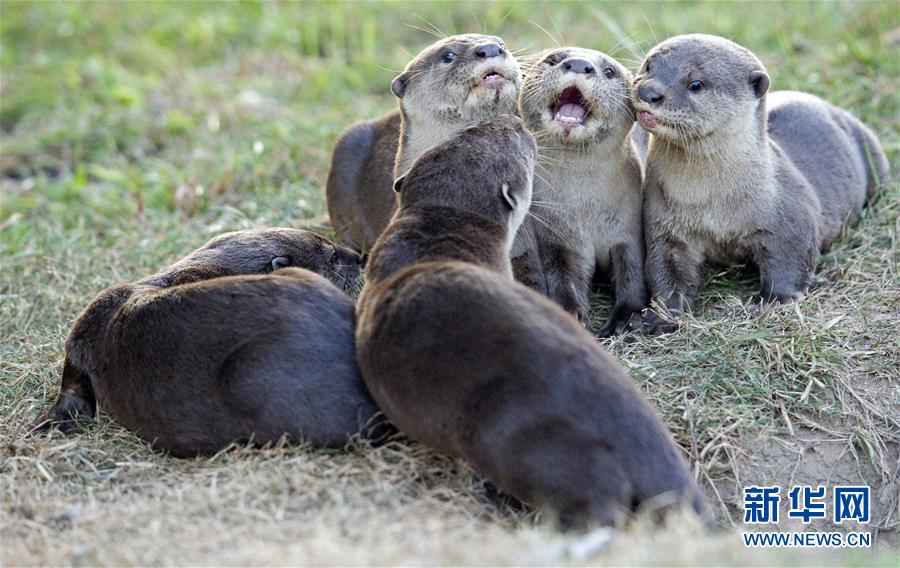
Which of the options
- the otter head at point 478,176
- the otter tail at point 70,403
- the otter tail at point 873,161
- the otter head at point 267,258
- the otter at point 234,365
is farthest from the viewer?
the otter tail at point 873,161

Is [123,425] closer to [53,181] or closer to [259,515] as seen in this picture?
[259,515]

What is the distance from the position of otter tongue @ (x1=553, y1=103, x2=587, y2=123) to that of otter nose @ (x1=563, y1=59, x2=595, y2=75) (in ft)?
0.44

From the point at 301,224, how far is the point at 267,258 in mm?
1458

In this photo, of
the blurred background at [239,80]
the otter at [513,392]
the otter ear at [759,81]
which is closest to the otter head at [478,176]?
the otter at [513,392]

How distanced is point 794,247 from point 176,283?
7.15 feet

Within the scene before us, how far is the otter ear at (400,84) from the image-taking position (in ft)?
15.1

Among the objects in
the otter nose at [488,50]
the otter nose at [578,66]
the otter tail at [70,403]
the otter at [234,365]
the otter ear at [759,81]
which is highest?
the otter nose at [488,50]

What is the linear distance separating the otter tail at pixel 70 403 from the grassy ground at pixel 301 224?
0.09 m

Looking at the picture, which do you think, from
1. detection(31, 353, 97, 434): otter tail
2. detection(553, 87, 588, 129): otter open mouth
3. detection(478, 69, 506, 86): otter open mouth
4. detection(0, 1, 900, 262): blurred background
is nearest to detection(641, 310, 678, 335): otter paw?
detection(553, 87, 588, 129): otter open mouth

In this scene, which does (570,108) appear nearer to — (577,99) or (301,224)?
(577,99)

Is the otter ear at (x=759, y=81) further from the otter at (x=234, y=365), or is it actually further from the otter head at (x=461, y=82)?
the otter at (x=234, y=365)

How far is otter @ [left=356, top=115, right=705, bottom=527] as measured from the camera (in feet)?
9.95

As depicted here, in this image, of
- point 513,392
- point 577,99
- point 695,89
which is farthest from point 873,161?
point 513,392

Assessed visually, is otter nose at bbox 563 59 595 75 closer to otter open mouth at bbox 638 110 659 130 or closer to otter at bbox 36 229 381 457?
otter open mouth at bbox 638 110 659 130
